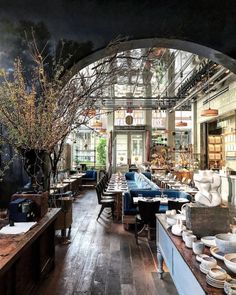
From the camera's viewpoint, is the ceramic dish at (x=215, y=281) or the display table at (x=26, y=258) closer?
the ceramic dish at (x=215, y=281)

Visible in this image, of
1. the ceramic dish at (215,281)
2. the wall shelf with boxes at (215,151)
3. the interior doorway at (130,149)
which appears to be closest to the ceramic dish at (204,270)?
the ceramic dish at (215,281)

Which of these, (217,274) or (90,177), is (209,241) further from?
(90,177)

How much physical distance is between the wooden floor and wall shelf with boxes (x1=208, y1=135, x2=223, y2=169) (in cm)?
885

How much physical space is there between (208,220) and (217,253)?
0.46 m

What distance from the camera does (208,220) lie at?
2625mm

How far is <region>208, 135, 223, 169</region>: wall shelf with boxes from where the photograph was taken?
46.6 ft

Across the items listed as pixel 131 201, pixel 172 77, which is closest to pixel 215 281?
pixel 131 201

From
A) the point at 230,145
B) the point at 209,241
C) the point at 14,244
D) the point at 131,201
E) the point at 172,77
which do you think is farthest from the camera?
the point at 172,77

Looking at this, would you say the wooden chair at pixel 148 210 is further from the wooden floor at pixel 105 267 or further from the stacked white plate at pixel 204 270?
the stacked white plate at pixel 204 270

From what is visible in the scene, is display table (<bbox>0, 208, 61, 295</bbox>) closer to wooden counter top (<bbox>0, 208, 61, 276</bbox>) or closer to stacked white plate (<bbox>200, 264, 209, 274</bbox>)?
wooden counter top (<bbox>0, 208, 61, 276</bbox>)

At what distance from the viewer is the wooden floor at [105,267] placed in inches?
142

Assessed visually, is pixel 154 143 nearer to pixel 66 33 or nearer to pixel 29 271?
pixel 66 33

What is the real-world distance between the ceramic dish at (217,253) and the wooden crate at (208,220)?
342 mm

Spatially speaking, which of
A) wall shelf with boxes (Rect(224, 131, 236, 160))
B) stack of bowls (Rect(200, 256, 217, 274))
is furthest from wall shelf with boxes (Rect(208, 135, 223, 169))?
stack of bowls (Rect(200, 256, 217, 274))
